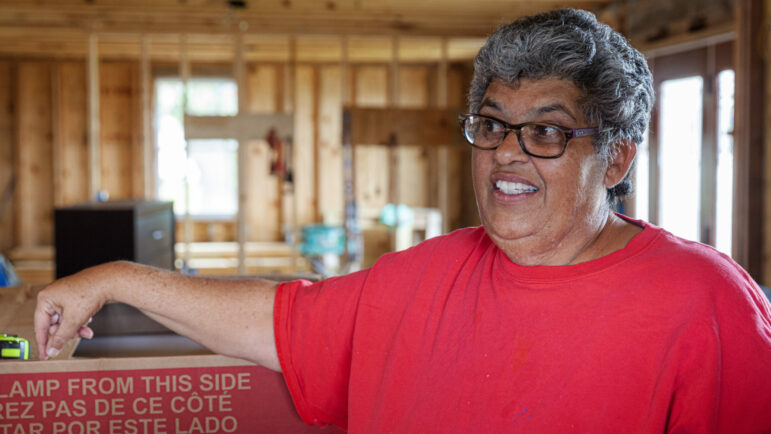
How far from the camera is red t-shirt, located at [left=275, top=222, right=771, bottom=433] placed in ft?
3.19

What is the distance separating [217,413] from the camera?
118cm

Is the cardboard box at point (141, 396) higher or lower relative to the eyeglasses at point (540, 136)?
lower

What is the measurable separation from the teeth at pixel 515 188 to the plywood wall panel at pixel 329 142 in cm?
639

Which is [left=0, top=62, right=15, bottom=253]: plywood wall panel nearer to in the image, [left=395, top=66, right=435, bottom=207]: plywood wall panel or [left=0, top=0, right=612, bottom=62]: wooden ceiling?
[left=0, top=0, right=612, bottom=62]: wooden ceiling

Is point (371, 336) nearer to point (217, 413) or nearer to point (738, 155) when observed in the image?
point (217, 413)

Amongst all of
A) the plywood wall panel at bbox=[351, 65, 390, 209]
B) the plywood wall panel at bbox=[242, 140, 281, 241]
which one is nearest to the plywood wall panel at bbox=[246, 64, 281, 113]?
the plywood wall panel at bbox=[242, 140, 281, 241]

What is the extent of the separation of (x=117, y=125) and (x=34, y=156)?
98cm

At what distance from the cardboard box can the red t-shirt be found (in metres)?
0.06

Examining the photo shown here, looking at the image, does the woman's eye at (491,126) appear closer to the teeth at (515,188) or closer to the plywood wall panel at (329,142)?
the teeth at (515,188)

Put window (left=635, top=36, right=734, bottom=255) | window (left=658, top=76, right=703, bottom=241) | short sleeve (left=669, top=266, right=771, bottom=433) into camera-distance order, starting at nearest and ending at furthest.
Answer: short sleeve (left=669, top=266, right=771, bottom=433) < window (left=635, top=36, right=734, bottom=255) < window (left=658, top=76, right=703, bottom=241)

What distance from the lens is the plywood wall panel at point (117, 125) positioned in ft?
24.5

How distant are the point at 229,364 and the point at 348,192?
3.91 meters

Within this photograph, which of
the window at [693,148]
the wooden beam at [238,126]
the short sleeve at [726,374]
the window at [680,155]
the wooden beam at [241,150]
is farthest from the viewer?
the wooden beam at [241,150]

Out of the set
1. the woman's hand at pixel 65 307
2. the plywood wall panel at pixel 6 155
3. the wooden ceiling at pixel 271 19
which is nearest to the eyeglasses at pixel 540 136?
the woman's hand at pixel 65 307
